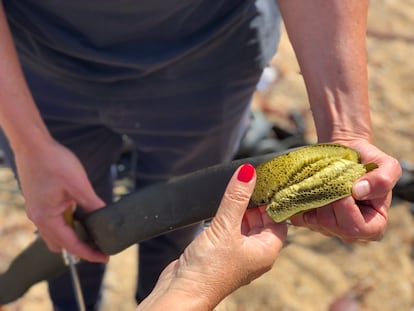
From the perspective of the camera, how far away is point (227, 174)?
1.07m

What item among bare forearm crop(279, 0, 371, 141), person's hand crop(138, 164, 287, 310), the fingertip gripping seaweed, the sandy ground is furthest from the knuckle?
the sandy ground

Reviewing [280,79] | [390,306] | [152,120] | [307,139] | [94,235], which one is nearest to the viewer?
[94,235]

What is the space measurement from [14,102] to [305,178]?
56 centimetres

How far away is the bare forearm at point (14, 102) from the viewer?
1.10 meters

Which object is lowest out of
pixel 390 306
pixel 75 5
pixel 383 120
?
pixel 390 306

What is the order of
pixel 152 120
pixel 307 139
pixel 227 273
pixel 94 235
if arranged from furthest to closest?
pixel 307 139, pixel 152 120, pixel 94 235, pixel 227 273

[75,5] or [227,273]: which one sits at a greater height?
[75,5]

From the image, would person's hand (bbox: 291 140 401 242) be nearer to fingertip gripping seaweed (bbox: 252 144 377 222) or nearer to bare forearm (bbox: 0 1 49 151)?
fingertip gripping seaweed (bbox: 252 144 377 222)

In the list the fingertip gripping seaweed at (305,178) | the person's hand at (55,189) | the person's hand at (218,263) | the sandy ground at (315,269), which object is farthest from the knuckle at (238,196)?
the sandy ground at (315,269)

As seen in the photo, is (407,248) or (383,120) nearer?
(407,248)

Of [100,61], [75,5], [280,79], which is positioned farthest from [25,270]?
[280,79]

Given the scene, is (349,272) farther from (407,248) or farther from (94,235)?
(94,235)

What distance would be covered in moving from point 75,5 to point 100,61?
0.42ft

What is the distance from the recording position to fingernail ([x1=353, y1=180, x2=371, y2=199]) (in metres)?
0.96
